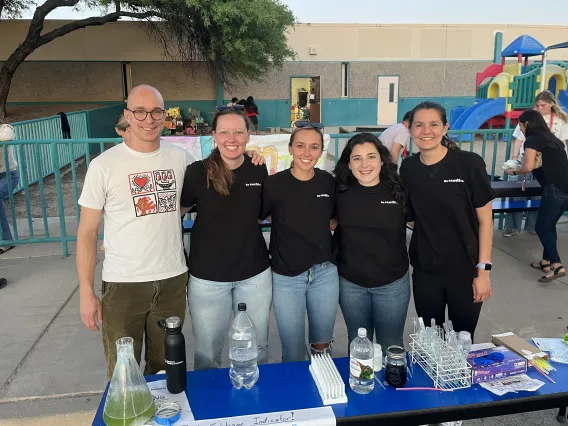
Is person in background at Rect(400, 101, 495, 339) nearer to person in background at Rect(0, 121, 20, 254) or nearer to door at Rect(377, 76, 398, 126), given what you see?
person in background at Rect(0, 121, 20, 254)

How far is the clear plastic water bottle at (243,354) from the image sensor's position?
2229mm

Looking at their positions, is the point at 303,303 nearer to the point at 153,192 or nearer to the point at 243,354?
the point at 243,354

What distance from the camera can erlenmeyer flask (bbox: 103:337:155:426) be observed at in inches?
74.4

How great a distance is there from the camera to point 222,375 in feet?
7.57

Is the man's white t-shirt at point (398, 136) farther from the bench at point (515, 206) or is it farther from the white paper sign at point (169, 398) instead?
the white paper sign at point (169, 398)

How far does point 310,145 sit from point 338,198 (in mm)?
361

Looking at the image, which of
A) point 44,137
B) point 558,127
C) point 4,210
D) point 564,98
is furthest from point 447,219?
point 564,98

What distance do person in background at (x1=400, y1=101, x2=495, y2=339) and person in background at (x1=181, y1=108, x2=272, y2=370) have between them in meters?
0.93

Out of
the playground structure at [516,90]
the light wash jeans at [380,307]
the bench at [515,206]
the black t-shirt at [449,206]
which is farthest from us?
the playground structure at [516,90]

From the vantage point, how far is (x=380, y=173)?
108 inches

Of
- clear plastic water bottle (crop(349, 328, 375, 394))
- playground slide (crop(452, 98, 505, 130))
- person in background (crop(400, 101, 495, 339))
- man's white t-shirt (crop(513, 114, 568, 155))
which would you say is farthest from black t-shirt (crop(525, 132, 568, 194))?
playground slide (crop(452, 98, 505, 130))

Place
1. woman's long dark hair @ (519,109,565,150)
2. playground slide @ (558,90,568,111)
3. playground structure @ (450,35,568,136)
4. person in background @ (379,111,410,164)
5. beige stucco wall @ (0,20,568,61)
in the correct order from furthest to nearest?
1. beige stucco wall @ (0,20,568,61)
2. playground slide @ (558,90,568,111)
3. playground structure @ (450,35,568,136)
4. person in background @ (379,111,410,164)
5. woman's long dark hair @ (519,109,565,150)

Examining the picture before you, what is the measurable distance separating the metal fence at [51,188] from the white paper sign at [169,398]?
4.01 metres

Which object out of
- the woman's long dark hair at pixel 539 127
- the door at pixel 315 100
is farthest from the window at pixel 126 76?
the woman's long dark hair at pixel 539 127
